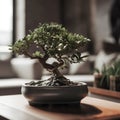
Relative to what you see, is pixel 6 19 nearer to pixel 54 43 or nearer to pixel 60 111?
pixel 54 43

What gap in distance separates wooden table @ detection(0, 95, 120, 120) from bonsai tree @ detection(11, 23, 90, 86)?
5.5 inches

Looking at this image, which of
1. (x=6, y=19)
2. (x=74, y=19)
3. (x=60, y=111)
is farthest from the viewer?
(x=74, y=19)

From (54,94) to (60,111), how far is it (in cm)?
10

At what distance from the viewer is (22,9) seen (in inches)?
189

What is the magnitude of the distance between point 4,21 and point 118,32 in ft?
6.30

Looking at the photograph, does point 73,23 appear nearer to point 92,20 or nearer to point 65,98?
point 92,20

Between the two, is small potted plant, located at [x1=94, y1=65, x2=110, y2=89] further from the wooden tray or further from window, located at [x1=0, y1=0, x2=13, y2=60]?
window, located at [x1=0, y1=0, x2=13, y2=60]

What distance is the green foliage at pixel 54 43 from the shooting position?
135cm

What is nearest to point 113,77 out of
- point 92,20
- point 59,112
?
point 59,112

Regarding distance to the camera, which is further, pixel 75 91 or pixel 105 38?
pixel 105 38

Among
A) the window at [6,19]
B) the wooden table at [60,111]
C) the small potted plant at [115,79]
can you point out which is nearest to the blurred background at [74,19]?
the window at [6,19]

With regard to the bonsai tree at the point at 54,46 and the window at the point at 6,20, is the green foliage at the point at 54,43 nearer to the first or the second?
the bonsai tree at the point at 54,46

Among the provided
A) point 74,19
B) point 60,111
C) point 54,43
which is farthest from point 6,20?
point 60,111

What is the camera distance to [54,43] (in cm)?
134
